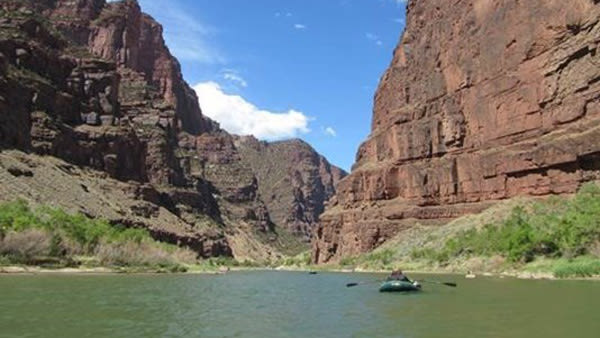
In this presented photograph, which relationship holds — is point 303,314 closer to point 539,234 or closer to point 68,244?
point 539,234

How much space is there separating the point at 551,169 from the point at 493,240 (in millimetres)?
15972

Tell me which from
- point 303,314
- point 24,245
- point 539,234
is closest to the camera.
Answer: point 303,314

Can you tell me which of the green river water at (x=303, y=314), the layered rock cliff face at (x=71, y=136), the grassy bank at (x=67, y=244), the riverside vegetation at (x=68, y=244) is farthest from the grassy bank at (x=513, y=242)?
the layered rock cliff face at (x=71, y=136)

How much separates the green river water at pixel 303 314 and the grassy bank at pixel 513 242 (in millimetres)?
19734

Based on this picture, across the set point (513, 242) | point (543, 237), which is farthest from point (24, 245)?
point (543, 237)

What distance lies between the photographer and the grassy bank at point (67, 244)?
221ft

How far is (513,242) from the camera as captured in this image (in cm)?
7075

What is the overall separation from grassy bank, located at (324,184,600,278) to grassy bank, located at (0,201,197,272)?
Answer: 34.9m

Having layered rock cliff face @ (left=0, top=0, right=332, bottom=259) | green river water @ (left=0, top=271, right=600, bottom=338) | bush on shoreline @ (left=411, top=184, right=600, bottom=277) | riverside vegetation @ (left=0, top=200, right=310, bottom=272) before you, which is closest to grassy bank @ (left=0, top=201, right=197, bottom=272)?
riverside vegetation @ (left=0, top=200, right=310, bottom=272)

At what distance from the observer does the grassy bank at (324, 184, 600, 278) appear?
60.9 meters

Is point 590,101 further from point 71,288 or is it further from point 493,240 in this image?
point 71,288

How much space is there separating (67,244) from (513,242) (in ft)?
162

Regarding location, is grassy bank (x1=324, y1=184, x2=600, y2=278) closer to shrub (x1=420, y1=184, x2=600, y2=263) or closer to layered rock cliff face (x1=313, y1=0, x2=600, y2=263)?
shrub (x1=420, y1=184, x2=600, y2=263)

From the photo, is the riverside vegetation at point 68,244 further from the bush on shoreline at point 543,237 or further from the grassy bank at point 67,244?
the bush on shoreline at point 543,237
